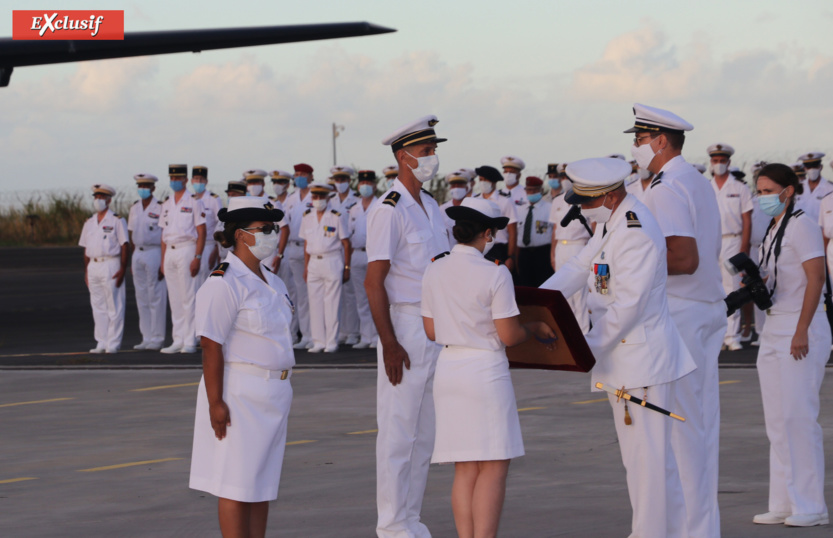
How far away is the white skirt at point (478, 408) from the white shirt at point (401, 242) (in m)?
0.93

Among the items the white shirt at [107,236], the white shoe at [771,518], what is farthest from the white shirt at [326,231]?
the white shoe at [771,518]

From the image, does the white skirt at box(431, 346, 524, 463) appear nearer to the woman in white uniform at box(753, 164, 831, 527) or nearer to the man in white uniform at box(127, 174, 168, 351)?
the woman in white uniform at box(753, 164, 831, 527)

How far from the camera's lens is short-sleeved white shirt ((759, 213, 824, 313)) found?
7.30 m

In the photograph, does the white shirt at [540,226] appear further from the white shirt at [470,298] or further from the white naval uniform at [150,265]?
the white shirt at [470,298]

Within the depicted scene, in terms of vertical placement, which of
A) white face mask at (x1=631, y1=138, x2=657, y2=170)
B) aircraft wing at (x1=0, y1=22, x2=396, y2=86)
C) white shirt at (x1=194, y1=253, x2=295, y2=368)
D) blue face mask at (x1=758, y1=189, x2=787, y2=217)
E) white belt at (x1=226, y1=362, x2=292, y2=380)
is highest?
aircraft wing at (x1=0, y1=22, x2=396, y2=86)

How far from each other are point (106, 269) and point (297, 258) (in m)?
2.98

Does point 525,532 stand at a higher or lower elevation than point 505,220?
lower

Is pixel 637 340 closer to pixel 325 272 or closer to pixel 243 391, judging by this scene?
pixel 243 391

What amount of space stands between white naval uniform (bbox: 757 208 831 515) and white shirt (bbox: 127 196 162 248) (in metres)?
12.0

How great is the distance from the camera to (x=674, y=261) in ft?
21.8

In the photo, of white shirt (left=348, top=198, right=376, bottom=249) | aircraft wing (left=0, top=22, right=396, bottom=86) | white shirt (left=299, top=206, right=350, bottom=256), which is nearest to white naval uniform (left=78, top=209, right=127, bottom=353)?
white shirt (left=299, top=206, right=350, bottom=256)

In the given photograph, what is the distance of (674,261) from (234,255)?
2.28m

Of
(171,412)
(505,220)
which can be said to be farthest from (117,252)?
(505,220)

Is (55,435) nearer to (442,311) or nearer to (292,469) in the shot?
(292,469)
